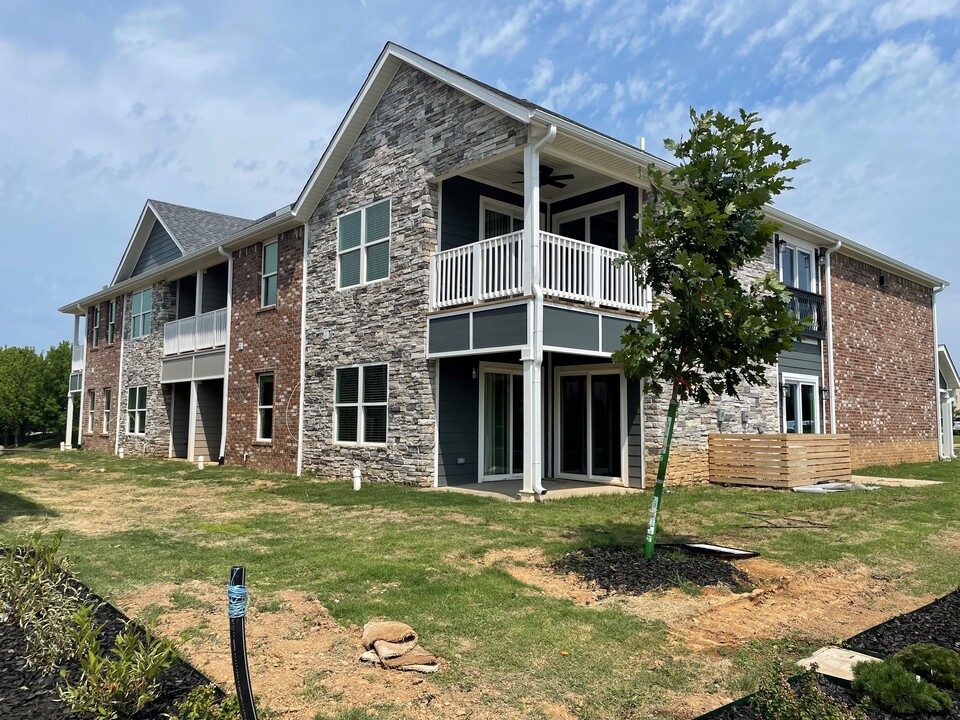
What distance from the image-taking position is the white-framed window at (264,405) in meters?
18.1

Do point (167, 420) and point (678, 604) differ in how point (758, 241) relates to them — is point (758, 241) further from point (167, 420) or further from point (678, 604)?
point (167, 420)

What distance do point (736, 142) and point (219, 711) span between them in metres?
5.74

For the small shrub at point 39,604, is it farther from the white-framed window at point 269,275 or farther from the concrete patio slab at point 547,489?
the white-framed window at point 269,275

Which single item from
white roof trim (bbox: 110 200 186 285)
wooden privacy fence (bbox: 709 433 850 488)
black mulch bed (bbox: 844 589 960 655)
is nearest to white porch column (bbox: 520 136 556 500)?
wooden privacy fence (bbox: 709 433 850 488)

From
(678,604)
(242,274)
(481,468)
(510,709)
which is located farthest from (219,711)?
(242,274)

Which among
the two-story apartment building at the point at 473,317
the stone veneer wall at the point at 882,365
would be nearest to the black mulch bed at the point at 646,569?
the two-story apartment building at the point at 473,317

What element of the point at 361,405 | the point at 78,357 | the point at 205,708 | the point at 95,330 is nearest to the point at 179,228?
the point at 95,330

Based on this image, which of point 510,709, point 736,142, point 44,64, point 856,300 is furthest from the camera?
point 856,300

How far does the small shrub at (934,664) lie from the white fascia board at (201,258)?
596 inches

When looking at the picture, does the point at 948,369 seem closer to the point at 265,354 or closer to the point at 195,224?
the point at 265,354

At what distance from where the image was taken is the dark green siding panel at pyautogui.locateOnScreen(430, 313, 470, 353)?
493 inches

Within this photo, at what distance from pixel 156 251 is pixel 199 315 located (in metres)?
6.14

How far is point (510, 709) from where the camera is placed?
379 cm

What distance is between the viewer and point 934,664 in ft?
12.9
